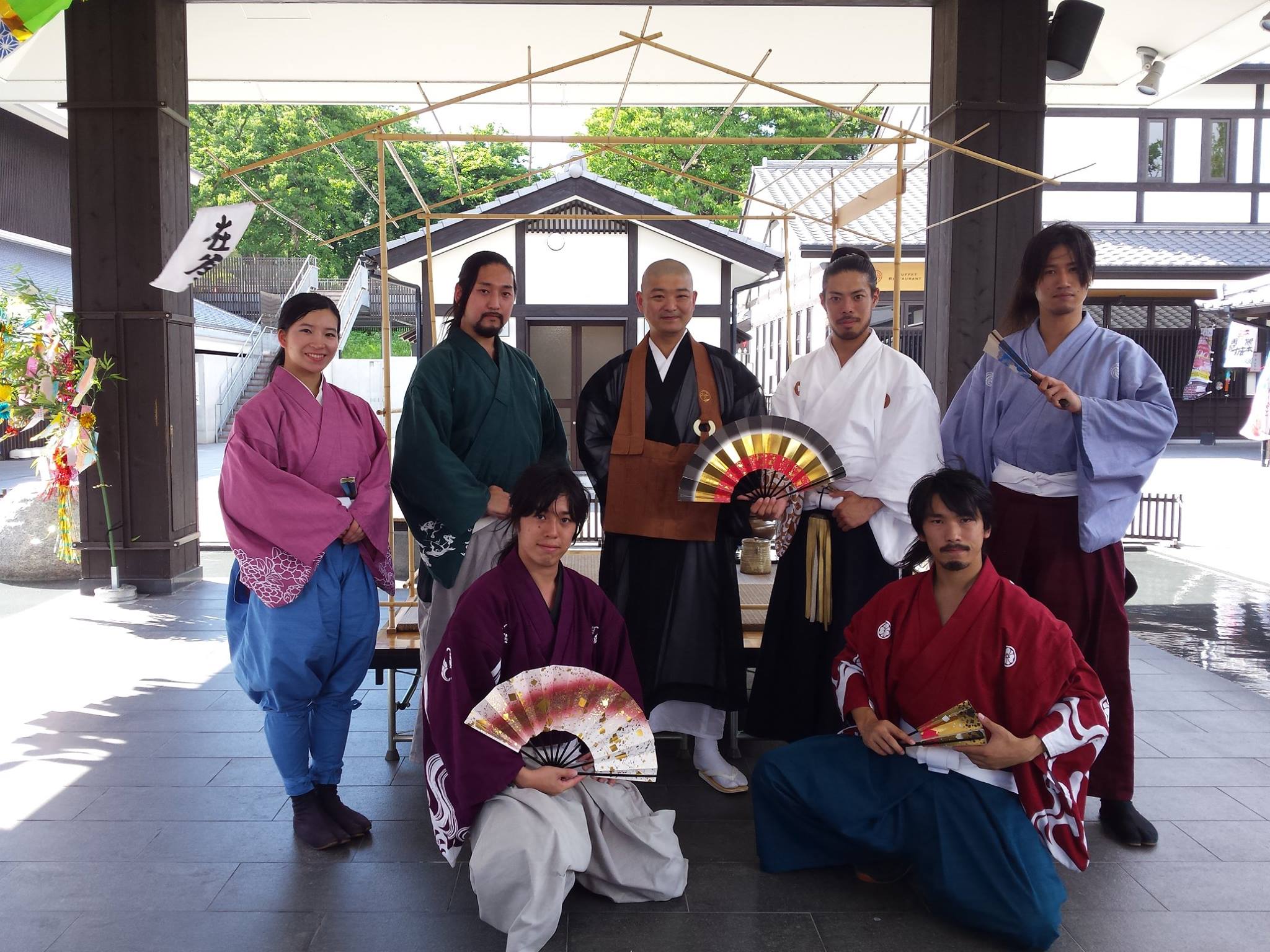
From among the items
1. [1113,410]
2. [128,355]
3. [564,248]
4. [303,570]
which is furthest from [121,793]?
[564,248]

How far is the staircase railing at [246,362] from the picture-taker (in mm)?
24297

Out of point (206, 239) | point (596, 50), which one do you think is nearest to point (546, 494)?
point (206, 239)

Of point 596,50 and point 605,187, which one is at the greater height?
point 596,50

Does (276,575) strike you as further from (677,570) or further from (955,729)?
(955,729)

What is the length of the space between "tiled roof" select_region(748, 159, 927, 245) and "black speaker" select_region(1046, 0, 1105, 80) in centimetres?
1069

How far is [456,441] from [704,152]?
972 inches

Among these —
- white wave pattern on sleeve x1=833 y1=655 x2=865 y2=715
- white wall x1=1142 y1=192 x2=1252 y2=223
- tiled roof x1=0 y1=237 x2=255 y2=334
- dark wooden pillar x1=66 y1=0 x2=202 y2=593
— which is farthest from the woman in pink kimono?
white wall x1=1142 y1=192 x2=1252 y2=223

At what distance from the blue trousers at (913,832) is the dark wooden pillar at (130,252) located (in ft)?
18.3

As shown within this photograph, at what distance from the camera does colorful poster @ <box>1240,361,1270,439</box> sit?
50.0 ft

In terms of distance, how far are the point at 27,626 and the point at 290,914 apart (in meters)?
4.34

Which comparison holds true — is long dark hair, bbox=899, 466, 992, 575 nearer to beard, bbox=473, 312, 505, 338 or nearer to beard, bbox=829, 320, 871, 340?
beard, bbox=829, 320, 871, 340

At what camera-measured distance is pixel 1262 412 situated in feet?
51.2

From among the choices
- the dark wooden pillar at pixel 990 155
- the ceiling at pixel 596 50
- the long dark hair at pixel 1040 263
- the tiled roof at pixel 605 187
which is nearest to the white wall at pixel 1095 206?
the tiled roof at pixel 605 187

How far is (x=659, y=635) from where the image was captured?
371 centimetres
